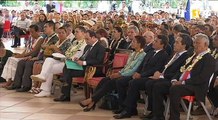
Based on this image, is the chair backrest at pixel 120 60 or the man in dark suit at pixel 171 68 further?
the chair backrest at pixel 120 60

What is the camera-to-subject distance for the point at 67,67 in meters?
8.03

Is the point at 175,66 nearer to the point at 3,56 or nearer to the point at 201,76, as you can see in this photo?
the point at 201,76

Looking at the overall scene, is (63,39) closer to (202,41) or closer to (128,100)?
(128,100)

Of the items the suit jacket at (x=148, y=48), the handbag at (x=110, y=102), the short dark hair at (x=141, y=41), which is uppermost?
the short dark hair at (x=141, y=41)

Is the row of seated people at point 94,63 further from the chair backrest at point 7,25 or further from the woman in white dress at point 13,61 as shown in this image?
the chair backrest at point 7,25

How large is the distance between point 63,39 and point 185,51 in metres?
3.08

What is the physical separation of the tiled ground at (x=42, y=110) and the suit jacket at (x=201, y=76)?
0.84m

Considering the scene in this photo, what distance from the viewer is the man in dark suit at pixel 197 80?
611cm

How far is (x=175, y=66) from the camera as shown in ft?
22.0

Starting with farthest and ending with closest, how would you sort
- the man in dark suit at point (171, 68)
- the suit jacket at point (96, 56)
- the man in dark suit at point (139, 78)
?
1. the suit jacket at point (96, 56)
2. the man in dark suit at point (139, 78)
3. the man in dark suit at point (171, 68)

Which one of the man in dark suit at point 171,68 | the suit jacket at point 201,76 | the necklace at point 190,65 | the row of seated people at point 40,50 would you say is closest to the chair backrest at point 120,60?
the row of seated people at point 40,50

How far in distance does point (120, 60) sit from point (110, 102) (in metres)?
0.79

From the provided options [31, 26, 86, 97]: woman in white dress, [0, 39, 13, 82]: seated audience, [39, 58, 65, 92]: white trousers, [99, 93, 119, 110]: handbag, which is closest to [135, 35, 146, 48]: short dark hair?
[99, 93, 119, 110]: handbag

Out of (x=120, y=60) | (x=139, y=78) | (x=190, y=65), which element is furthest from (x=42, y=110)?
(x=190, y=65)
